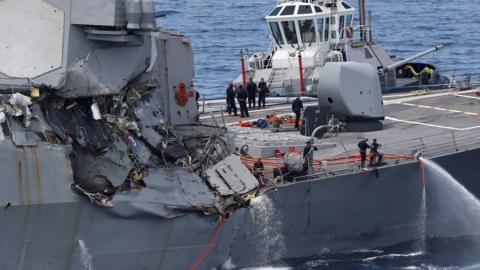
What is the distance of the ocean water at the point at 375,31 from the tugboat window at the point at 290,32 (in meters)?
13.4

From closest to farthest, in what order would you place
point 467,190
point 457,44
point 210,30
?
point 467,190 < point 457,44 < point 210,30

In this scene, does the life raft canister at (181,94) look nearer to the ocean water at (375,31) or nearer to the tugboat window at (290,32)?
the tugboat window at (290,32)

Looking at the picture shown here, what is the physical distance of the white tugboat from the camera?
4688 centimetres

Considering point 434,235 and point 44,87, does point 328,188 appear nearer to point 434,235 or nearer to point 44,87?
point 434,235

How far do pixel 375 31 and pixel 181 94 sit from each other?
61479mm

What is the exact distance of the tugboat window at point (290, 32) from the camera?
47625 millimetres

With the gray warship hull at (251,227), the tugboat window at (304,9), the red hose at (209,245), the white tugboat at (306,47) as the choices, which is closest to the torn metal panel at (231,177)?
the gray warship hull at (251,227)

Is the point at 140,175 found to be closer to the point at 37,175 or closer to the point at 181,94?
the point at 37,175

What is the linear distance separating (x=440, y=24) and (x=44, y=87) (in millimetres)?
72057

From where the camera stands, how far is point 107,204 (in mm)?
25781

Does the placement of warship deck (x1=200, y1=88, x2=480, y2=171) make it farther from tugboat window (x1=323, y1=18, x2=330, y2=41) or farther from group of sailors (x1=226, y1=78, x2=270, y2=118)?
tugboat window (x1=323, y1=18, x2=330, y2=41)

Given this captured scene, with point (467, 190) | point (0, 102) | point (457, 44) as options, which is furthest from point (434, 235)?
point (457, 44)

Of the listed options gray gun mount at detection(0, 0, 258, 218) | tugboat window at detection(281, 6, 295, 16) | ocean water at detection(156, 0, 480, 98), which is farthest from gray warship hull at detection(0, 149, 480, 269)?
ocean water at detection(156, 0, 480, 98)

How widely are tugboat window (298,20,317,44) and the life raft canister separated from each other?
17.3m
